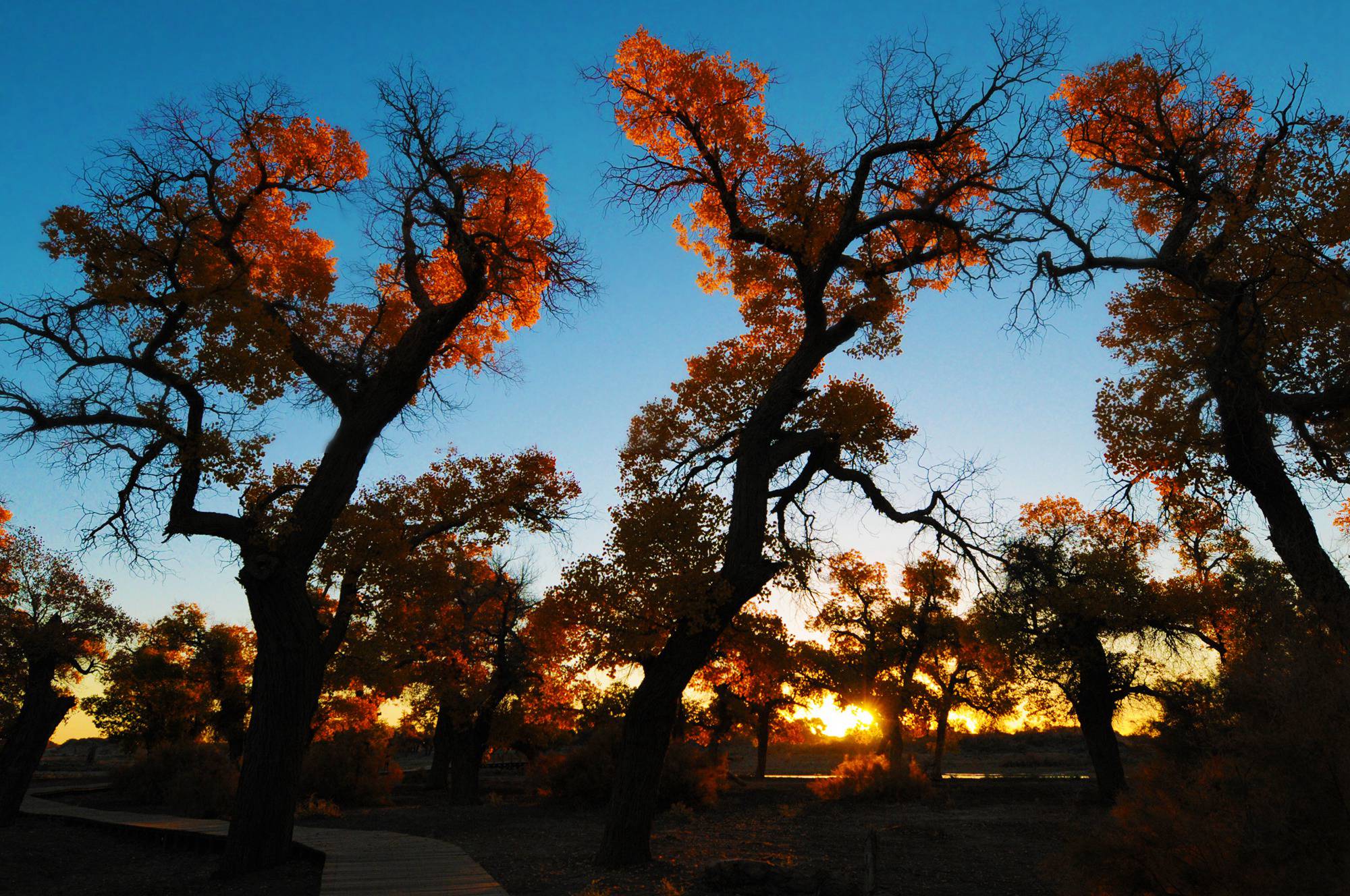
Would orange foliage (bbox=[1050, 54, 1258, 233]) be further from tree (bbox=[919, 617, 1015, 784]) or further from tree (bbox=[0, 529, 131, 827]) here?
tree (bbox=[0, 529, 131, 827])

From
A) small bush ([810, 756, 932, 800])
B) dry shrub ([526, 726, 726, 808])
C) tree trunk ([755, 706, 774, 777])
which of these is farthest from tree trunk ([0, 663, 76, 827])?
tree trunk ([755, 706, 774, 777])

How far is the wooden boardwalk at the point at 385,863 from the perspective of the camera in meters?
9.25

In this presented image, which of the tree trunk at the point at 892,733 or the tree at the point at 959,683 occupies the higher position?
the tree at the point at 959,683

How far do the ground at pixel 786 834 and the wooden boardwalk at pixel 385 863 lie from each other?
0.50 metres

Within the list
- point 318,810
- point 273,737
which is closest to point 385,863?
point 273,737

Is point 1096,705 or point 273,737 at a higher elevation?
point 1096,705

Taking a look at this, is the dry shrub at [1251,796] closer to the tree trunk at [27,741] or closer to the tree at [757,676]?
the tree at [757,676]

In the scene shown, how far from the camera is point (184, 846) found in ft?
49.6

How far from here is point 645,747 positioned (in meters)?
11.2

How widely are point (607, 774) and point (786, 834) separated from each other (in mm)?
6647

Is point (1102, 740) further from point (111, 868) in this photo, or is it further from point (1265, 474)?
point (111, 868)

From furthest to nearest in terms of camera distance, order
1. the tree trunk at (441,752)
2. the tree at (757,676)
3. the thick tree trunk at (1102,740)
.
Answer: the tree trunk at (441,752)
the thick tree trunk at (1102,740)
the tree at (757,676)

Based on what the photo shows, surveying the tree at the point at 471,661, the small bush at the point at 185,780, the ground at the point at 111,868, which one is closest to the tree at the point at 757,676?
the tree at the point at 471,661

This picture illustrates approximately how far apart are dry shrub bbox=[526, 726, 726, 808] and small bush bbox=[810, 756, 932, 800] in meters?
3.25
